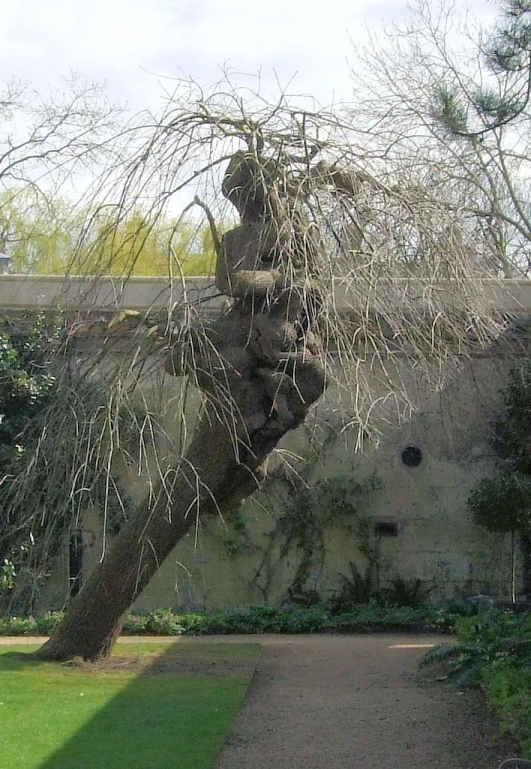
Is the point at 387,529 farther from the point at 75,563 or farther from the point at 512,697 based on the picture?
the point at 512,697

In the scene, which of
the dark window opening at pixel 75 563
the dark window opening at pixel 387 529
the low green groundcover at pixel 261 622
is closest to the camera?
the low green groundcover at pixel 261 622

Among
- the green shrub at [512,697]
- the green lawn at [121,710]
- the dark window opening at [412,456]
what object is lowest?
the green lawn at [121,710]

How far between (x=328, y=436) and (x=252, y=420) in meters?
6.08

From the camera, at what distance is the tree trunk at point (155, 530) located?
27.9 feet

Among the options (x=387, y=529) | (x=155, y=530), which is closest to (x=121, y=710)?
(x=155, y=530)

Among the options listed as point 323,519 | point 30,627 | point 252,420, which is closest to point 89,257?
point 252,420

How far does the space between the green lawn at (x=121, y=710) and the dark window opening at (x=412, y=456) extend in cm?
468

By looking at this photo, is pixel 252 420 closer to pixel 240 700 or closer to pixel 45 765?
pixel 240 700

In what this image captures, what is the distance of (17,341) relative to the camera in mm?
12930

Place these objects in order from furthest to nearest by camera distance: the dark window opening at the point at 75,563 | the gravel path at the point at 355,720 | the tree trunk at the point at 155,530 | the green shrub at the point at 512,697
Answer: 1. the dark window opening at the point at 75,563
2. the tree trunk at the point at 155,530
3. the gravel path at the point at 355,720
4. the green shrub at the point at 512,697

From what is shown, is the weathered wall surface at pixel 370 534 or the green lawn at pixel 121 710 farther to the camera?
the weathered wall surface at pixel 370 534

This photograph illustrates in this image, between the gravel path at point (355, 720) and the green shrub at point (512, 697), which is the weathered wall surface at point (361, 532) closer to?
the gravel path at point (355, 720)

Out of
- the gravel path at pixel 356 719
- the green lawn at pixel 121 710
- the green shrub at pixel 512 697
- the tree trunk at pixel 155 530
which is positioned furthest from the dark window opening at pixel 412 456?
the green shrub at pixel 512 697

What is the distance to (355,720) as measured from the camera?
7.49 metres
